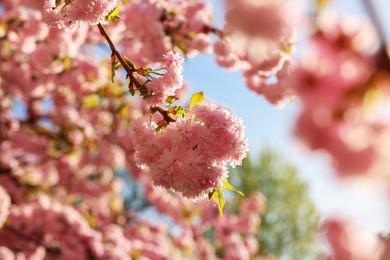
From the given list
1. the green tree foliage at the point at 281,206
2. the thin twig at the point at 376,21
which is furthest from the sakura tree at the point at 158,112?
the green tree foliage at the point at 281,206

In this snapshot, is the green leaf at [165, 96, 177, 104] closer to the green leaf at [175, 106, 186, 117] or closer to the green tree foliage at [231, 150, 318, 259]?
the green leaf at [175, 106, 186, 117]

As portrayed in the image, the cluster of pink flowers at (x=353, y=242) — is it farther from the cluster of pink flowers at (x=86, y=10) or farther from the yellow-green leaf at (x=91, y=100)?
the yellow-green leaf at (x=91, y=100)

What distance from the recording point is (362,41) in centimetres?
87

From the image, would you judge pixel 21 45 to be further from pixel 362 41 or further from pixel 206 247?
pixel 206 247

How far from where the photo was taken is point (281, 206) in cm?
1620

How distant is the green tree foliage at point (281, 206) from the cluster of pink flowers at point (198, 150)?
1368 centimetres

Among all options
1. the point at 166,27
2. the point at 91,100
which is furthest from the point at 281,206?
the point at 166,27

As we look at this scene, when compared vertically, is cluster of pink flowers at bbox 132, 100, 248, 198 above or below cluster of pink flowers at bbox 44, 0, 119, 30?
below

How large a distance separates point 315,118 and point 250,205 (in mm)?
7555

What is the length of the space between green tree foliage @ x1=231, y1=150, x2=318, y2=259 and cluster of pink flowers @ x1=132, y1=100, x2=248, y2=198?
44.9ft

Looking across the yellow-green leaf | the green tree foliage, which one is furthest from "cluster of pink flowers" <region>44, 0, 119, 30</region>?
the green tree foliage

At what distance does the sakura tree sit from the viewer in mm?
902

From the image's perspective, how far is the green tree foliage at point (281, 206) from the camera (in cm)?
1569

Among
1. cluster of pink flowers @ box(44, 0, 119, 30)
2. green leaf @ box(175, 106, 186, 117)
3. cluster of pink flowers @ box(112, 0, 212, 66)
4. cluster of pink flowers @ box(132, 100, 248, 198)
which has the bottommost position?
cluster of pink flowers @ box(132, 100, 248, 198)
